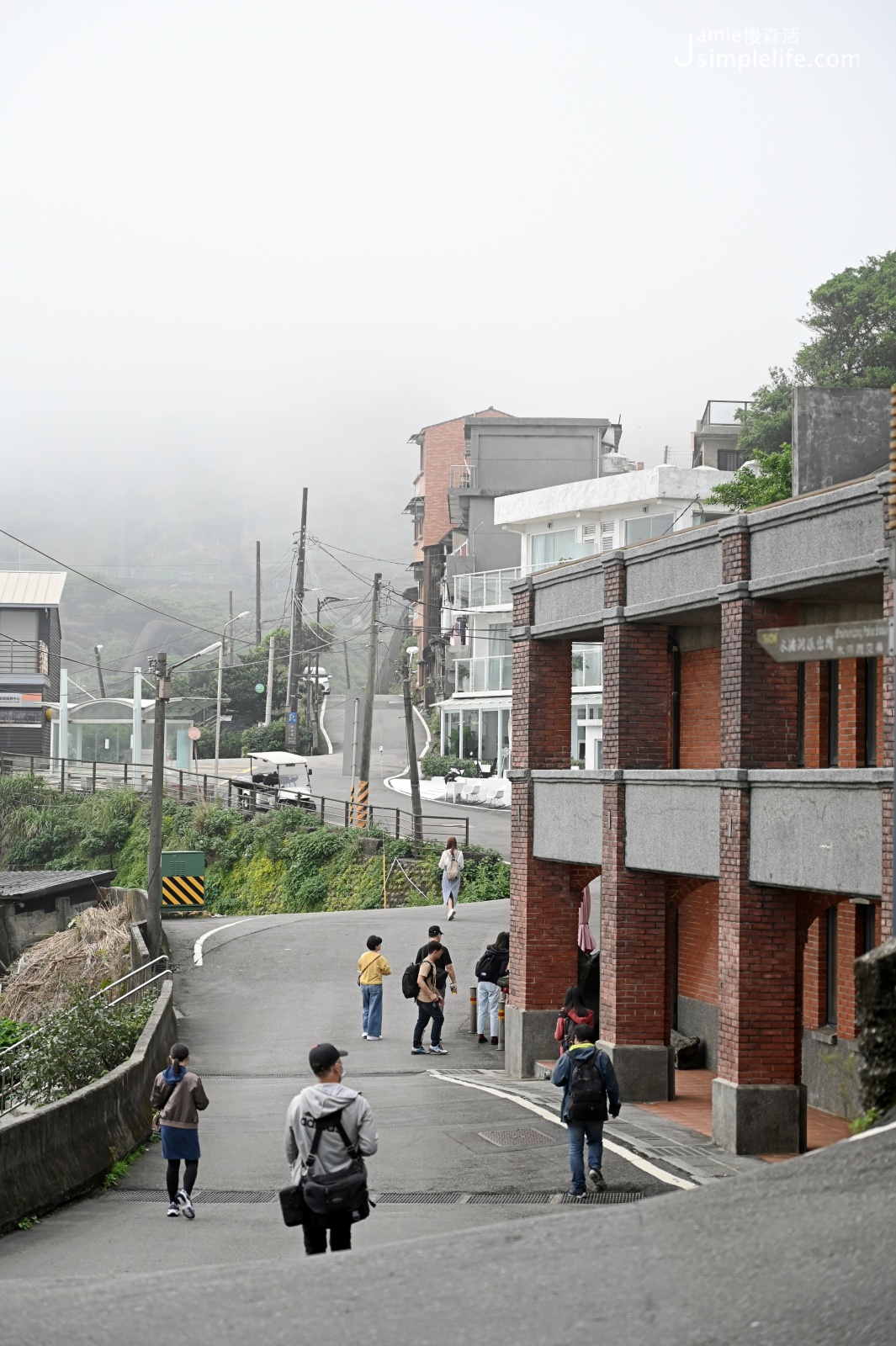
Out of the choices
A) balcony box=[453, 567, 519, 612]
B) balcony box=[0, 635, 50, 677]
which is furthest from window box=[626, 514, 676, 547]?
balcony box=[0, 635, 50, 677]

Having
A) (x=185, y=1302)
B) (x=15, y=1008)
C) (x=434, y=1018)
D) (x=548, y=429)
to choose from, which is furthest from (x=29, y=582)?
(x=185, y=1302)

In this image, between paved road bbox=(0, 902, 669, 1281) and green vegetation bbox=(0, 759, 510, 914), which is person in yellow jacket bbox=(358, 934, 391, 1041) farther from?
green vegetation bbox=(0, 759, 510, 914)

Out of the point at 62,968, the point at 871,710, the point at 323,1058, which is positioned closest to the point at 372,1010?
the point at 62,968

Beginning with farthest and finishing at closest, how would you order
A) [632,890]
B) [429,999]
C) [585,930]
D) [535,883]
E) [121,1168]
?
1. [585,930]
2. [429,999]
3. [535,883]
4. [632,890]
5. [121,1168]

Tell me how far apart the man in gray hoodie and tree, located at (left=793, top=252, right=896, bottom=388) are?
44013 millimetres

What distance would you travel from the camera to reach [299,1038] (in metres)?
22.8

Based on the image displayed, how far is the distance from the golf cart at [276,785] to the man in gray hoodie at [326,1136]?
40669 mm

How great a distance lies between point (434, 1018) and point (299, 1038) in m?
2.73

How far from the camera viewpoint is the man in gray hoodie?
7738 mm

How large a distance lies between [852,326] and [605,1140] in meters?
41.1

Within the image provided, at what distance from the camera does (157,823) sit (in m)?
32.4

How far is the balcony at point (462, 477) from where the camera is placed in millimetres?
73938

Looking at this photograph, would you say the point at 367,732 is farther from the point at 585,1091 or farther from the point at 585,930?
the point at 585,1091

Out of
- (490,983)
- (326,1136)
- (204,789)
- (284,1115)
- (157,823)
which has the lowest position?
(284,1115)
